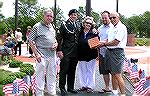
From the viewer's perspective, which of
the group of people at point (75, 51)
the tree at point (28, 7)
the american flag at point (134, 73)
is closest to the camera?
the group of people at point (75, 51)

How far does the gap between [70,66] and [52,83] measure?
0.63m

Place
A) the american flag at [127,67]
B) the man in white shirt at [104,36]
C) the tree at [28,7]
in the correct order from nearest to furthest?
the man in white shirt at [104,36], the american flag at [127,67], the tree at [28,7]

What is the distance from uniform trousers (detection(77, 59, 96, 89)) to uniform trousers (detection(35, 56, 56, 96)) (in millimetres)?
929

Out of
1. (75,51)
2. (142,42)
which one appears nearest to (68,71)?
(75,51)

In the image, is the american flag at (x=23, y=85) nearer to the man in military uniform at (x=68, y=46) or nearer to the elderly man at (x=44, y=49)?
the elderly man at (x=44, y=49)

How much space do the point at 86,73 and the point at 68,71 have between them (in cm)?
45

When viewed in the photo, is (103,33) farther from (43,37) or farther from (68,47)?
(43,37)

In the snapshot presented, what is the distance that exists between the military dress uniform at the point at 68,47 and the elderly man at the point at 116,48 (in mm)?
510

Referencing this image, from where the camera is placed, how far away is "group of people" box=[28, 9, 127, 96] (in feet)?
21.6

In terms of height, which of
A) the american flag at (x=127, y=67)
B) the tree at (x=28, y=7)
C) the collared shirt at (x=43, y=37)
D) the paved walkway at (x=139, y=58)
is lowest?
the paved walkway at (x=139, y=58)

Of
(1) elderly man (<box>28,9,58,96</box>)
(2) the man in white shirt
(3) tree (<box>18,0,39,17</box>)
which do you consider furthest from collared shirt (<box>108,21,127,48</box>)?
(3) tree (<box>18,0,39,17</box>)

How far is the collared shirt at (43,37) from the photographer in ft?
21.5

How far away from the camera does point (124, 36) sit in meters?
6.95

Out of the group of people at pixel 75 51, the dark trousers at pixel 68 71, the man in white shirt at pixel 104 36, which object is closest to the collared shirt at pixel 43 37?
the group of people at pixel 75 51
